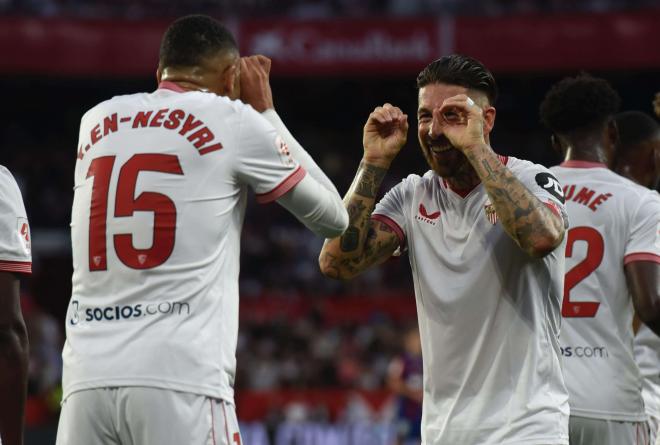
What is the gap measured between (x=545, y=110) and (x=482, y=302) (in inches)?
59.7

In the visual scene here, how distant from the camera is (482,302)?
395 cm

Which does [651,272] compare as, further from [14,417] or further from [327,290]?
[327,290]

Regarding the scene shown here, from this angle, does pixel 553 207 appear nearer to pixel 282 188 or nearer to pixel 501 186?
pixel 501 186

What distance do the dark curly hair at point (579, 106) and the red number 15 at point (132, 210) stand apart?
216 cm

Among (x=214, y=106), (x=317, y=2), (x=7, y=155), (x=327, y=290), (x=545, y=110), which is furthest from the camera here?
(x=7, y=155)

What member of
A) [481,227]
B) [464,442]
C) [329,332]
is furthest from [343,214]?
[329,332]

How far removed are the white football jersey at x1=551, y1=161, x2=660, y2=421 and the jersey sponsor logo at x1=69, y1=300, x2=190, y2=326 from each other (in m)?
1.93

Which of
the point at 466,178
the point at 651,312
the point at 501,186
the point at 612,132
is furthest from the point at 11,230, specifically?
the point at 612,132

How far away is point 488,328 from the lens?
392 centimetres

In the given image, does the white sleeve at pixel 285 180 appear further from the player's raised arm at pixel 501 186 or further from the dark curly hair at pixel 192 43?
the player's raised arm at pixel 501 186

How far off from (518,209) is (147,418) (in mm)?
1378

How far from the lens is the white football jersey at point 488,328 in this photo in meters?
3.82

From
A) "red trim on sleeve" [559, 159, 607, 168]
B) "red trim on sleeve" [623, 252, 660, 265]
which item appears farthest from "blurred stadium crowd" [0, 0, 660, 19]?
"red trim on sleeve" [623, 252, 660, 265]

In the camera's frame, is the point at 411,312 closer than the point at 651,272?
No
